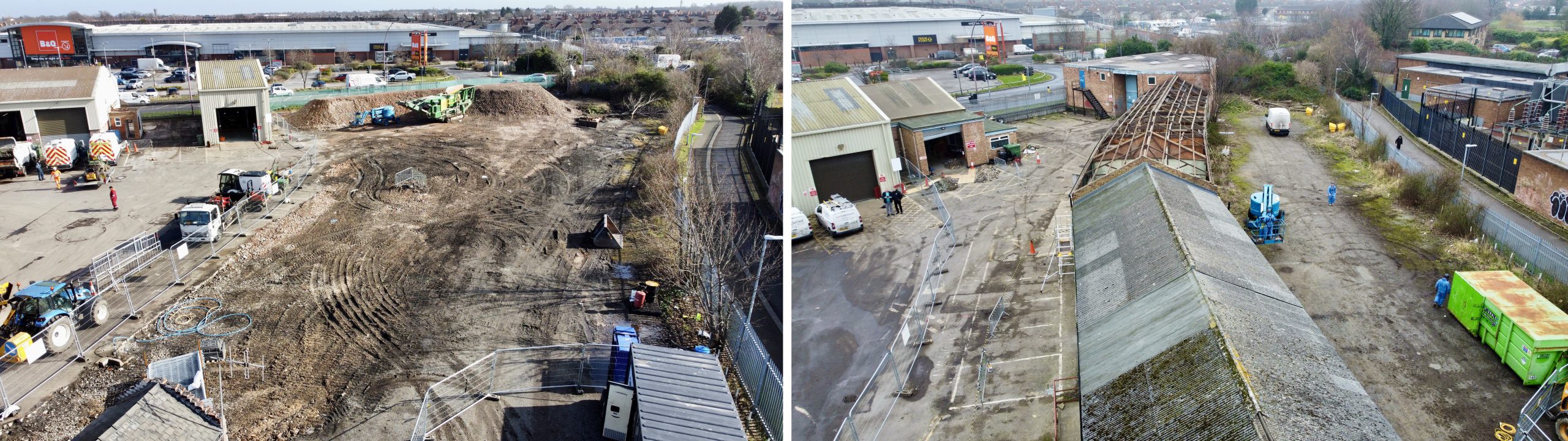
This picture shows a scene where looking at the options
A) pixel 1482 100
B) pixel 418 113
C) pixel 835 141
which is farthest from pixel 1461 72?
pixel 418 113

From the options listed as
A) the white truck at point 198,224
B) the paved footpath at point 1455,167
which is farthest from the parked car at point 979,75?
the white truck at point 198,224

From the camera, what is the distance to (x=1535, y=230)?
21625mm

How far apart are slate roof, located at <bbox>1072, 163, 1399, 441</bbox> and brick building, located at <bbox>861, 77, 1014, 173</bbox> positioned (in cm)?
779

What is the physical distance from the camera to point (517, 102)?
133 ft

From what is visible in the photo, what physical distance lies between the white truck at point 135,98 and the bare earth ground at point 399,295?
16343 mm

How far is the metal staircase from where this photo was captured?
1494 inches

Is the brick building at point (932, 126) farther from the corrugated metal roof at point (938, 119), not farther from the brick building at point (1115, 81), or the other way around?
→ the brick building at point (1115, 81)

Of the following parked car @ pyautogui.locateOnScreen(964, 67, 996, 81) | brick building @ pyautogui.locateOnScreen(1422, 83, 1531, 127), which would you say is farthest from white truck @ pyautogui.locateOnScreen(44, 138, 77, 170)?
brick building @ pyautogui.locateOnScreen(1422, 83, 1531, 127)

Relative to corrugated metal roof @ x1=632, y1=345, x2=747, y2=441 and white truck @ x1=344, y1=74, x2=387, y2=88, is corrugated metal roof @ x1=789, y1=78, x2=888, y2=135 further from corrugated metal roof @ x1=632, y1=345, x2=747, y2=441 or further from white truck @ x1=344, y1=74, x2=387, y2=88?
white truck @ x1=344, y1=74, x2=387, y2=88

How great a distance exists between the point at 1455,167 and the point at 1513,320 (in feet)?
57.3

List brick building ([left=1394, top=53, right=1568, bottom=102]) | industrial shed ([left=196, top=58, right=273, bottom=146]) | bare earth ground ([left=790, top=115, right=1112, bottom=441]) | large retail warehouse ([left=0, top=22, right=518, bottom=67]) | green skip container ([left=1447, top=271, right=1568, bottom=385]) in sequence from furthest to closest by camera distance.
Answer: large retail warehouse ([left=0, top=22, right=518, bottom=67]) → brick building ([left=1394, top=53, right=1568, bottom=102]) → industrial shed ([left=196, top=58, right=273, bottom=146]) → green skip container ([left=1447, top=271, right=1568, bottom=385]) → bare earth ground ([left=790, top=115, right=1112, bottom=441])

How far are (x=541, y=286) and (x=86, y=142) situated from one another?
69.6ft

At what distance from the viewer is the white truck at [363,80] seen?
4669 centimetres

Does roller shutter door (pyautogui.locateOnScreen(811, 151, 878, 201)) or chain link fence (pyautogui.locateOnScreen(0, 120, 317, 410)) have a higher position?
roller shutter door (pyautogui.locateOnScreen(811, 151, 878, 201))
